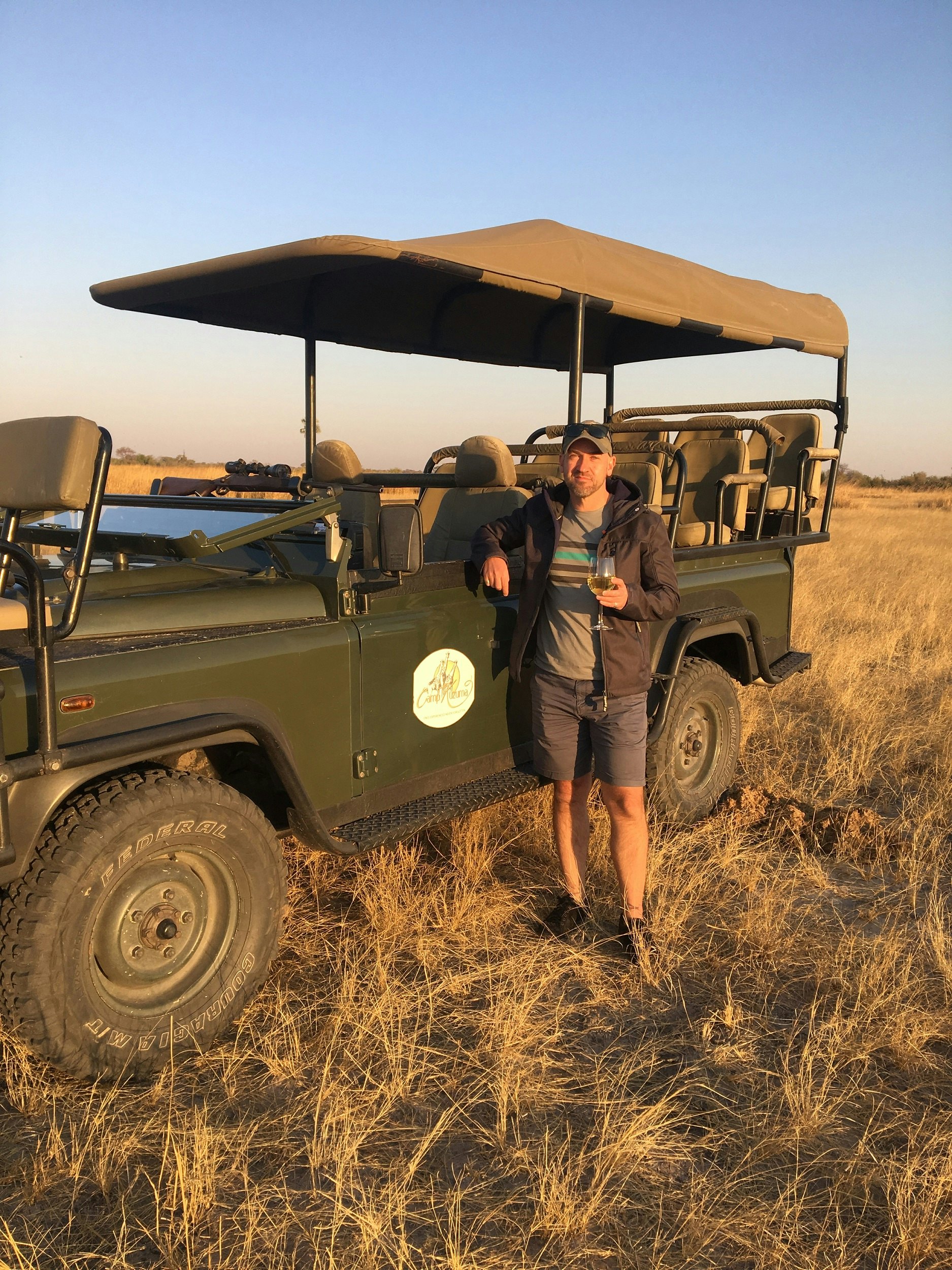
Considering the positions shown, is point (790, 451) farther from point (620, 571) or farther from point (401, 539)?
point (401, 539)

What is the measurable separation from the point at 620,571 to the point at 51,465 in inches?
79.5

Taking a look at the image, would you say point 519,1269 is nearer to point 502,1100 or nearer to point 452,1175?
point 452,1175

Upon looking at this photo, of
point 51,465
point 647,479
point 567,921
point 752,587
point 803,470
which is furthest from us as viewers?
point 803,470

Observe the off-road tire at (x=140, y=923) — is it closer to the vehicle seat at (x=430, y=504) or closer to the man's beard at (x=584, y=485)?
the man's beard at (x=584, y=485)

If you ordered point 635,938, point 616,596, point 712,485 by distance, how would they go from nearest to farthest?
point 616,596 < point 635,938 < point 712,485

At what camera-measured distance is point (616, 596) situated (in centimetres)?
341

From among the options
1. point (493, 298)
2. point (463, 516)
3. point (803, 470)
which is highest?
point (493, 298)

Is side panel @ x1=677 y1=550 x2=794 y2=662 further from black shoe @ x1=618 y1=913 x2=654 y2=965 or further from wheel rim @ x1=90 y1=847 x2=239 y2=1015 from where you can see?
wheel rim @ x1=90 y1=847 x2=239 y2=1015

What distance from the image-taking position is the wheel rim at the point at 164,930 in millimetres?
2654

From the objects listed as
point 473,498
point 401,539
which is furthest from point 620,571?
point 473,498

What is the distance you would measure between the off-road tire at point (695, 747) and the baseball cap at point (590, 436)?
1.54 meters

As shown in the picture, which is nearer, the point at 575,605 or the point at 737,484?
the point at 575,605

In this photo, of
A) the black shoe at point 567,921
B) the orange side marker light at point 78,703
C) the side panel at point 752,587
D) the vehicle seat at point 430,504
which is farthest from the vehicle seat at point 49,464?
the side panel at point 752,587

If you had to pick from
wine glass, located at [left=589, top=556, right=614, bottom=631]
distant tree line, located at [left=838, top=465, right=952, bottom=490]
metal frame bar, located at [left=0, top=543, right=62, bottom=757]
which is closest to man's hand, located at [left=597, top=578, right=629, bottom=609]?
wine glass, located at [left=589, top=556, right=614, bottom=631]
